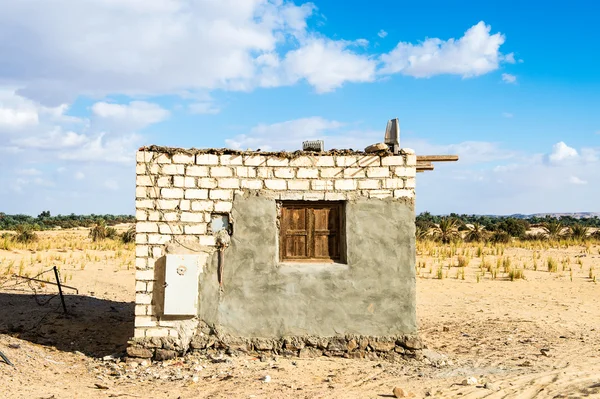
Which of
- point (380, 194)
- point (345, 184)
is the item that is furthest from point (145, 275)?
point (380, 194)

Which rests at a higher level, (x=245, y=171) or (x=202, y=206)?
(x=245, y=171)

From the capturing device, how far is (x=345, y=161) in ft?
25.7

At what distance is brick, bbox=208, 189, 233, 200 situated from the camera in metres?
7.79

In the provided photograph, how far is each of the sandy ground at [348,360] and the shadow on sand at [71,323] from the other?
0.07 ft

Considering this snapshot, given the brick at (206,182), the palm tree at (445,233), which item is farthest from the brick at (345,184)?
the palm tree at (445,233)

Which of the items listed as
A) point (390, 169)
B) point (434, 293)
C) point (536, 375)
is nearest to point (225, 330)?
point (390, 169)

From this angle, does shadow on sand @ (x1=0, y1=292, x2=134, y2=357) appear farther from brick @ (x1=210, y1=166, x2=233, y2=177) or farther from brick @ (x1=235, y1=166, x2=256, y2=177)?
brick @ (x1=235, y1=166, x2=256, y2=177)

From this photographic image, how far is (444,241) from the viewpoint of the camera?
2831 cm

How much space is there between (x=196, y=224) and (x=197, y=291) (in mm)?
1014

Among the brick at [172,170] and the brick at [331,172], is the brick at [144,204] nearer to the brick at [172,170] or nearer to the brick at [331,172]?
the brick at [172,170]

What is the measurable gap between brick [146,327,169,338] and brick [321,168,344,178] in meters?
3.35

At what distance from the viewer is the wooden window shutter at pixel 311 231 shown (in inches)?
312

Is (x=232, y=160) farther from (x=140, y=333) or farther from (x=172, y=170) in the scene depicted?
(x=140, y=333)

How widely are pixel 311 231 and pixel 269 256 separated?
78cm
